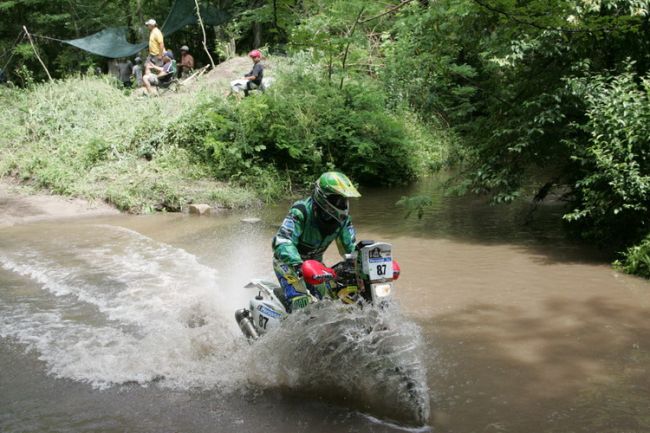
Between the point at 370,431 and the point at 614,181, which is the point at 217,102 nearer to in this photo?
the point at 614,181

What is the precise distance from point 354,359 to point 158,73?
58.9 feet

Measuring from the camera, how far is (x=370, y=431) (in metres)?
4.64

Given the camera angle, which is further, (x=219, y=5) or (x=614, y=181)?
(x=219, y=5)

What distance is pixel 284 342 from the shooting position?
5.16 metres

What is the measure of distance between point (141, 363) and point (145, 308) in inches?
78.2

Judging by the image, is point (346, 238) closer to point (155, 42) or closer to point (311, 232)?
point (311, 232)

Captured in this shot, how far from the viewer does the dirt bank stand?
46.2ft

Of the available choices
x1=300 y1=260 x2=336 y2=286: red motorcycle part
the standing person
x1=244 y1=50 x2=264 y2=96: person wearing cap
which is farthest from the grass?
x1=300 y1=260 x2=336 y2=286: red motorcycle part

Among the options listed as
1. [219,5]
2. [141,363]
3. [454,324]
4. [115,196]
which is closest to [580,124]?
[454,324]

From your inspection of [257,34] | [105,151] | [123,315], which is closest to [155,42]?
[105,151]

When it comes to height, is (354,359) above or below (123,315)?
above

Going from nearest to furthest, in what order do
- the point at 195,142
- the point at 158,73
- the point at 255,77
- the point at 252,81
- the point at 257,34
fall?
the point at 195,142
the point at 255,77
the point at 252,81
the point at 158,73
the point at 257,34

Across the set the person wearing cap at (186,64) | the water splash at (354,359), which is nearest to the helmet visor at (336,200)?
the water splash at (354,359)

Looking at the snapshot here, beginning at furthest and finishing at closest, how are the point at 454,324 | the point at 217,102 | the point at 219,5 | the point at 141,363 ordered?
the point at 219,5
the point at 217,102
the point at 454,324
the point at 141,363
